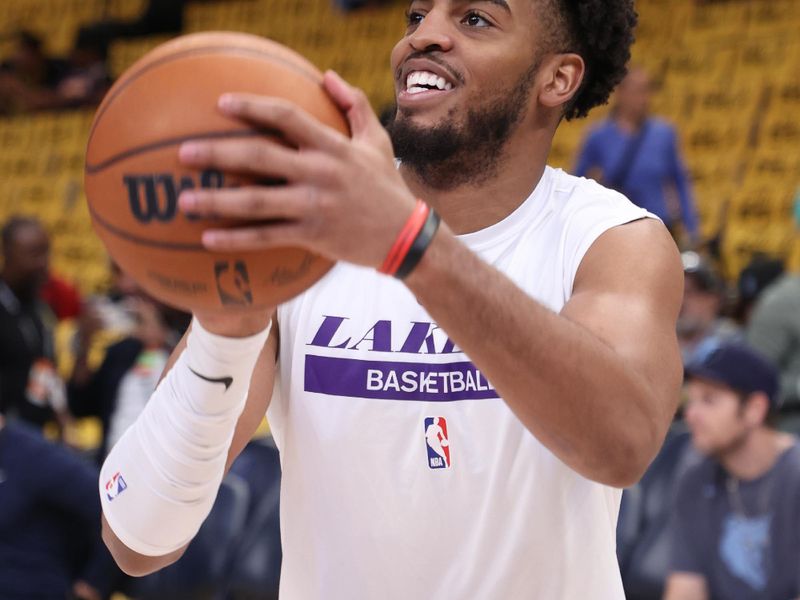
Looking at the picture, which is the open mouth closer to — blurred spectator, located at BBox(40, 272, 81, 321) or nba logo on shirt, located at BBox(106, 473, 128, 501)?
nba logo on shirt, located at BBox(106, 473, 128, 501)

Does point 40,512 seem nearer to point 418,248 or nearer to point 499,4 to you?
point 499,4

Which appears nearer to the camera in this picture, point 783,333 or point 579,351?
point 579,351

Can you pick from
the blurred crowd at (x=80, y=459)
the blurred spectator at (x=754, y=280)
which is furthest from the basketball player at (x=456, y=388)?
the blurred spectator at (x=754, y=280)

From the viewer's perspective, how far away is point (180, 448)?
2.16 m

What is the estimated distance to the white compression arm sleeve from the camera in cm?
210

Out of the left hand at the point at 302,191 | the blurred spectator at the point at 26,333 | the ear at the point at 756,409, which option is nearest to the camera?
the left hand at the point at 302,191

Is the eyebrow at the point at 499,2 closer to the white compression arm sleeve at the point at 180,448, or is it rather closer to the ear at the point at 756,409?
the white compression arm sleeve at the point at 180,448

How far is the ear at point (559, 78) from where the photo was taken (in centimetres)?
256

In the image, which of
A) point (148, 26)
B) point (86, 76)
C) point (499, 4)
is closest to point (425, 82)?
point (499, 4)

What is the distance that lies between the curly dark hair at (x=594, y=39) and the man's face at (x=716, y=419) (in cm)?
228

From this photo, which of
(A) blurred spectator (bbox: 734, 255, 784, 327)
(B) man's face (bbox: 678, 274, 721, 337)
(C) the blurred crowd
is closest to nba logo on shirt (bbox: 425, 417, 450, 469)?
(C) the blurred crowd

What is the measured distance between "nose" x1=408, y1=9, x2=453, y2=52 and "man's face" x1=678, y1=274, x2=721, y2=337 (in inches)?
180

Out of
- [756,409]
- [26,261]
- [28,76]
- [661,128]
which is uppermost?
[756,409]

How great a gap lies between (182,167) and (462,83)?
0.82m
